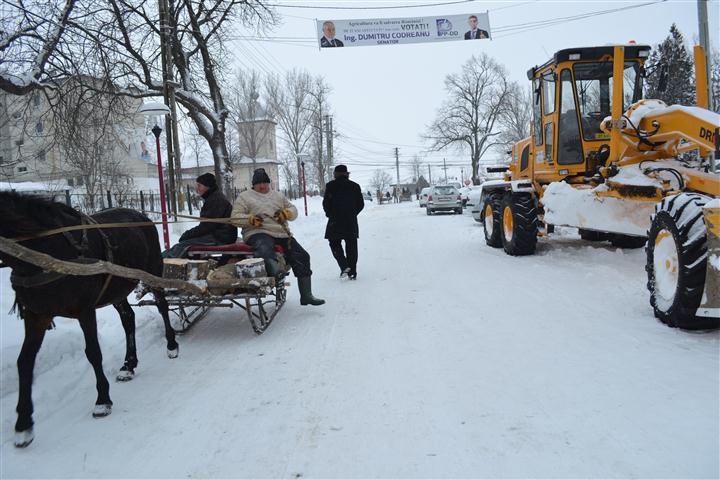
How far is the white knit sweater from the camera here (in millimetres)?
6320

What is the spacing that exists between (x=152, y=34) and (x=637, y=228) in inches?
695

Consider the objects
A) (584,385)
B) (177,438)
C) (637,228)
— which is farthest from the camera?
(637,228)

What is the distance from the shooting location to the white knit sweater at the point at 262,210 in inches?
249

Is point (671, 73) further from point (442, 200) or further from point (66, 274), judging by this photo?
point (442, 200)

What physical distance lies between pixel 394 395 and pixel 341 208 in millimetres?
5152

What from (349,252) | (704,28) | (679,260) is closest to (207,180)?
(349,252)

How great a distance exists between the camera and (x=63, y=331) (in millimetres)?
4965

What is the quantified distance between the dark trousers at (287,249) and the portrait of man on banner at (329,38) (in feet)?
40.7

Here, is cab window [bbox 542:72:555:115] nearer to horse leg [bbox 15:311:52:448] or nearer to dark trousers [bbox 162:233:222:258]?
dark trousers [bbox 162:233:222:258]

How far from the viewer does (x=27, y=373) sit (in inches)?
138

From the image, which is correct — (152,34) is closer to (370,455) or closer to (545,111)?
(545,111)

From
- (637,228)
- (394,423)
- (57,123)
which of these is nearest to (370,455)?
(394,423)

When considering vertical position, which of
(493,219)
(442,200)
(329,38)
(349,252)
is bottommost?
(349,252)

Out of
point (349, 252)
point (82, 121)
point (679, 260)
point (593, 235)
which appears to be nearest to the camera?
point (679, 260)
